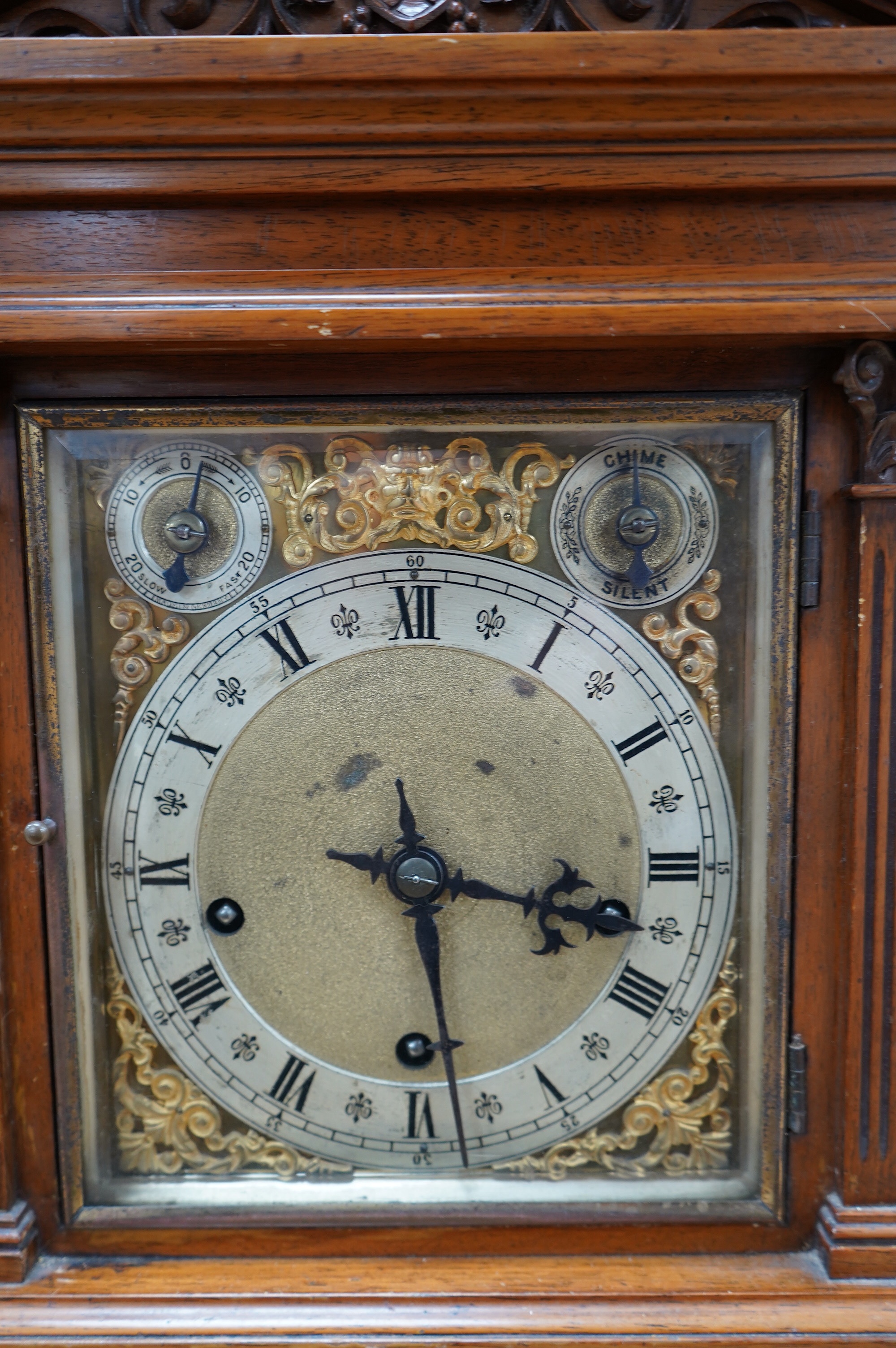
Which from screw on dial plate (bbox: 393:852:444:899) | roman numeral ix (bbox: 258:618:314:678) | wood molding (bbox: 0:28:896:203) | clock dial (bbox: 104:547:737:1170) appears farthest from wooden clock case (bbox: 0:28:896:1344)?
screw on dial plate (bbox: 393:852:444:899)

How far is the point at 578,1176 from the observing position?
903 mm

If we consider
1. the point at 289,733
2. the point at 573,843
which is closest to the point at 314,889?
the point at 289,733

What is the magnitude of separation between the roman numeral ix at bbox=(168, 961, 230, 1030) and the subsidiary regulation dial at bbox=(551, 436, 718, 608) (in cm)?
54

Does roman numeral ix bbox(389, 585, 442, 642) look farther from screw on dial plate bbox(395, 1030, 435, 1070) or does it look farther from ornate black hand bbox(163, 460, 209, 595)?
screw on dial plate bbox(395, 1030, 435, 1070)

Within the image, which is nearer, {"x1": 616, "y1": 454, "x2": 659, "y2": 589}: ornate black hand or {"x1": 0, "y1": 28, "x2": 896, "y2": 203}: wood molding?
{"x1": 0, "y1": 28, "x2": 896, "y2": 203}: wood molding

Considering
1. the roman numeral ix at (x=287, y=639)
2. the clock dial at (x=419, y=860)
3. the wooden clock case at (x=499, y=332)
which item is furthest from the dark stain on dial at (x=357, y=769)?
the wooden clock case at (x=499, y=332)

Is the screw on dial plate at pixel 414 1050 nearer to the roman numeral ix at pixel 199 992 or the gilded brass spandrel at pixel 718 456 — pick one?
the roman numeral ix at pixel 199 992

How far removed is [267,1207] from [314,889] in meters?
0.32

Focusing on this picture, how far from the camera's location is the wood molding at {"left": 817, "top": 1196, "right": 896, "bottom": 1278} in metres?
0.84

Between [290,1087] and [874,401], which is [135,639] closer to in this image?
[290,1087]

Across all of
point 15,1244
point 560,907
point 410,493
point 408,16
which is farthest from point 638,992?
point 408,16

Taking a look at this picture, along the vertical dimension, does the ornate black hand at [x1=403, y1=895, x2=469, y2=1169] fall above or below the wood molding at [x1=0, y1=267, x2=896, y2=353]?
below

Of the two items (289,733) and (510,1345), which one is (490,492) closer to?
(289,733)

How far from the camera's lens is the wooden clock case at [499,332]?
74 cm
